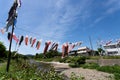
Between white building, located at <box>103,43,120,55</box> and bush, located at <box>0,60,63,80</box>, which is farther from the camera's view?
white building, located at <box>103,43,120,55</box>

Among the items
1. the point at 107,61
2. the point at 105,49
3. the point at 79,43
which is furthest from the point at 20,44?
the point at 105,49

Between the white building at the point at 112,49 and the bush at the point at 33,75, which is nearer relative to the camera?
the bush at the point at 33,75

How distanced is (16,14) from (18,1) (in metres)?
1.10

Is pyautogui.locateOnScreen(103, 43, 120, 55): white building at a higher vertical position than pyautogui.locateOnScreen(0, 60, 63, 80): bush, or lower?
higher

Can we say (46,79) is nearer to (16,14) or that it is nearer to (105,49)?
(16,14)

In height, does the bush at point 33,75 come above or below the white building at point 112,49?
below

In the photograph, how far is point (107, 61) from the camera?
2967 cm

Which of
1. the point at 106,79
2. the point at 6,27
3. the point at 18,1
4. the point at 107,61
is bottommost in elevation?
the point at 106,79

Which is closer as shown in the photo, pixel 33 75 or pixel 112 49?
pixel 33 75

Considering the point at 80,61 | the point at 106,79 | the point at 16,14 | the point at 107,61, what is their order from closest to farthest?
the point at 106,79, the point at 16,14, the point at 107,61, the point at 80,61

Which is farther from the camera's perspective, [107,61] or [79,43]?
[107,61]

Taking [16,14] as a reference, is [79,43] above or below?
below

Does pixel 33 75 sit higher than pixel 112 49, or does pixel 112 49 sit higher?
pixel 112 49

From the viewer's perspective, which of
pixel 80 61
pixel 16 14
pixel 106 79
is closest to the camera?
pixel 106 79
